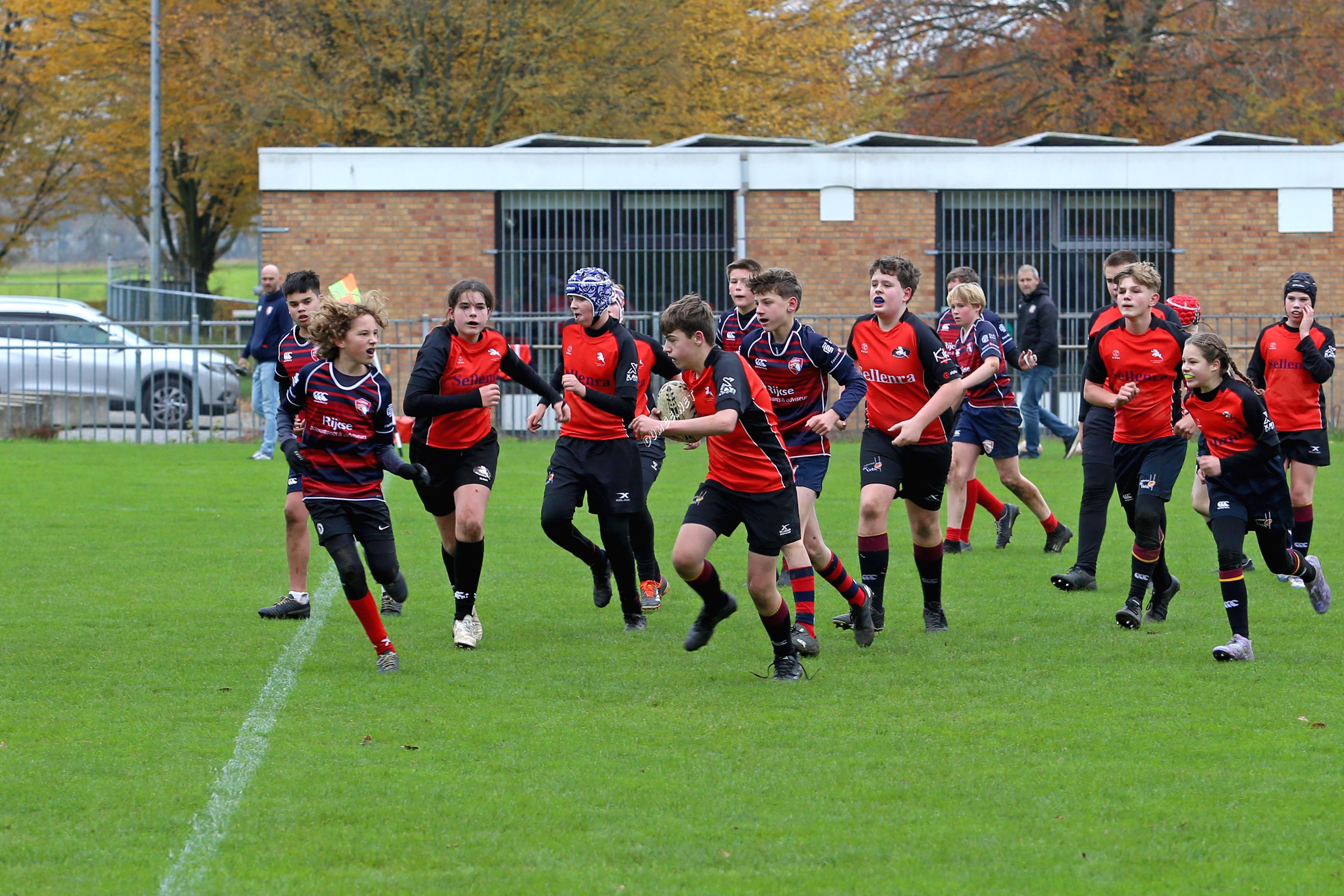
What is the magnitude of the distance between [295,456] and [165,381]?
1343 centimetres

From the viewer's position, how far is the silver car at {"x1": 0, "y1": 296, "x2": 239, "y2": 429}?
67.1 ft

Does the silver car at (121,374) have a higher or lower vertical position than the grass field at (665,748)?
higher

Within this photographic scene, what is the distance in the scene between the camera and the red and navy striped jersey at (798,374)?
8312mm

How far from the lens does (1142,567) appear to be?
340 inches

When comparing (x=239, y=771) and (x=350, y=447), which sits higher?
(x=350, y=447)

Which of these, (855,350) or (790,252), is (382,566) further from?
(790,252)

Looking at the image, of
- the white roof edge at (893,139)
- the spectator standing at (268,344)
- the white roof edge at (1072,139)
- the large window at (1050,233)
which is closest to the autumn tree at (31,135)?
the white roof edge at (893,139)

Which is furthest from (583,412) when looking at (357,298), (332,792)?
(332,792)

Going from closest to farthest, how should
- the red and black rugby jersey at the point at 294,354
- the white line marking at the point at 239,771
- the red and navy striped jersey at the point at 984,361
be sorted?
the white line marking at the point at 239,771
the red and black rugby jersey at the point at 294,354
the red and navy striped jersey at the point at 984,361

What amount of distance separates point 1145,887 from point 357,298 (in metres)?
4.93

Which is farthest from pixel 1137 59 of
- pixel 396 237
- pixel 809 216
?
pixel 396 237

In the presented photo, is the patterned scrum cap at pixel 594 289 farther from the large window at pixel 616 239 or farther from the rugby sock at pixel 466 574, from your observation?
the large window at pixel 616 239

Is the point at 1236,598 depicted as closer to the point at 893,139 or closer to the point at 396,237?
the point at 893,139

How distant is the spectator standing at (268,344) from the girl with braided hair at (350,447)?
7.82 meters
